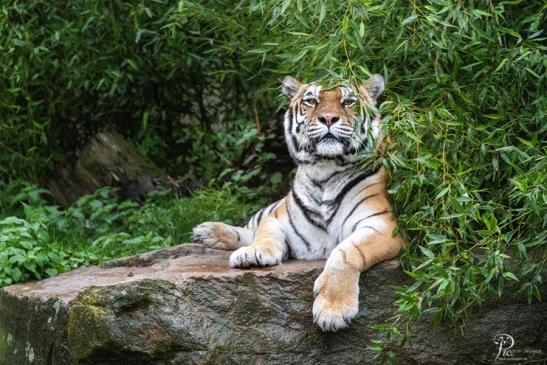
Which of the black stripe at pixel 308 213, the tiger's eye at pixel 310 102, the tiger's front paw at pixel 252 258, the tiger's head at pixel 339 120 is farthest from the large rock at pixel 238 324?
the tiger's eye at pixel 310 102

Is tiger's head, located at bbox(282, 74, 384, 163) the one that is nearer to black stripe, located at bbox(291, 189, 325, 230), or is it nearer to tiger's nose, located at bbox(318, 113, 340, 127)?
tiger's nose, located at bbox(318, 113, 340, 127)

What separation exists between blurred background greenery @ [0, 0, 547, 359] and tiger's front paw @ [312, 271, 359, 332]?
220 mm

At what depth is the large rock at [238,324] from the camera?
437 centimetres

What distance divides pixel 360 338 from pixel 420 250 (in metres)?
0.50

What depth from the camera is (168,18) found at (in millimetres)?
7566

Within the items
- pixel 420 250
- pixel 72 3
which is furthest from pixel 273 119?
pixel 420 250

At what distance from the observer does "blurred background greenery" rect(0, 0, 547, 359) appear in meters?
4.41

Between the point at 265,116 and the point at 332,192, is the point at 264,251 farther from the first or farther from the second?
the point at 265,116

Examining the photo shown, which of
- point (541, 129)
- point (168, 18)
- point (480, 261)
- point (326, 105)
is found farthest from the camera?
point (168, 18)

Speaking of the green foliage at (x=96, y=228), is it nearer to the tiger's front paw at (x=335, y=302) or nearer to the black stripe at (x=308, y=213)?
the black stripe at (x=308, y=213)

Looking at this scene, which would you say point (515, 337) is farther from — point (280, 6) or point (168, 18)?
point (168, 18)

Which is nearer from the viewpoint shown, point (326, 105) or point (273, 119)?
point (326, 105)

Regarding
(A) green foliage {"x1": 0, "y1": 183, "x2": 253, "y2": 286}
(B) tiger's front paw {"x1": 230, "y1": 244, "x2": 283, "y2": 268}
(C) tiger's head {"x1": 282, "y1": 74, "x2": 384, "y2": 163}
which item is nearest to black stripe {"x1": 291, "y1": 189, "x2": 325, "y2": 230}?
(C) tiger's head {"x1": 282, "y1": 74, "x2": 384, "y2": 163}

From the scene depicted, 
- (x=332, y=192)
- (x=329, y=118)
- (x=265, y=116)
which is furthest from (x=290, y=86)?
(x=265, y=116)
